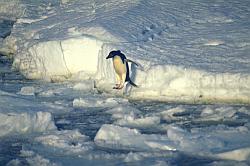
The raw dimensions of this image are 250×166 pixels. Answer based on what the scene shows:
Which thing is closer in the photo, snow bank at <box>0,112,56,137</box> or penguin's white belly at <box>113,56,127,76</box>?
snow bank at <box>0,112,56,137</box>

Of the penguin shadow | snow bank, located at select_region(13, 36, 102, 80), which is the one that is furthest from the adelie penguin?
snow bank, located at select_region(13, 36, 102, 80)

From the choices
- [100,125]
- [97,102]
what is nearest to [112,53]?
[97,102]

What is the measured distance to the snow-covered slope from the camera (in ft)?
30.5

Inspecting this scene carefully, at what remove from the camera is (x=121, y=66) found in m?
9.48

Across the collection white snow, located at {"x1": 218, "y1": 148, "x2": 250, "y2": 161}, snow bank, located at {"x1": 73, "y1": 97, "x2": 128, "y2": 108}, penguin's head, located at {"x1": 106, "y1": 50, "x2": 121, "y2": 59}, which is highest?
penguin's head, located at {"x1": 106, "y1": 50, "x2": 121, "y2": 59}

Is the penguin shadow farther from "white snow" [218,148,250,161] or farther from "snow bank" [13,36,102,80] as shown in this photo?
"white snow" [218,148,250,161]

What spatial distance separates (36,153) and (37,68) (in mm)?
4826

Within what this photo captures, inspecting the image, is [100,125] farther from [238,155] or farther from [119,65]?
[238,155]

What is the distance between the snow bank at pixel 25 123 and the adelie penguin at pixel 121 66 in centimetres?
192

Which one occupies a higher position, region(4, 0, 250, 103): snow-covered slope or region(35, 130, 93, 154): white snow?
region(4, 0, 250, 103): snow-covered slope

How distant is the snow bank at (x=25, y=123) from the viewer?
25.5ft

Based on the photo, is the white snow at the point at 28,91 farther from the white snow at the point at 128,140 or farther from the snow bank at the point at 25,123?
the white snow at the point at 128,140

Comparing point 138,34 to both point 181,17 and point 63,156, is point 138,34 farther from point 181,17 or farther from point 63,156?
point 63,156

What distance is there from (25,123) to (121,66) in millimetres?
2240
